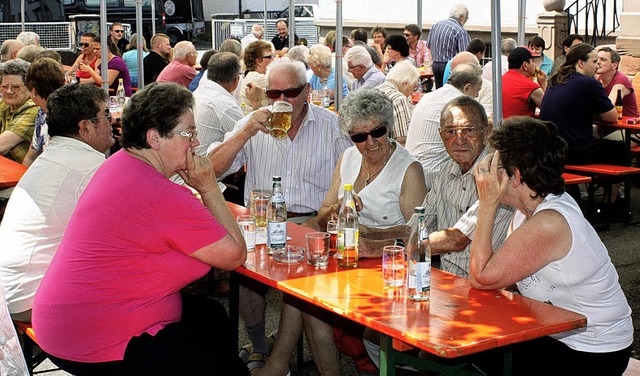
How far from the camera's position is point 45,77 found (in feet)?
20.1

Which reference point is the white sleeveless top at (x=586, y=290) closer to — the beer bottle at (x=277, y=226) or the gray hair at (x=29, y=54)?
the beer bottle at (x=277, y=226)

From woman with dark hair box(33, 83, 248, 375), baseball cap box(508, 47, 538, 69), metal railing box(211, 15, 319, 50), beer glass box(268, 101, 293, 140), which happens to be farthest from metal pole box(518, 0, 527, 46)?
metal railing box(211, 15, 319, 50)

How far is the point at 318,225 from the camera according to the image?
4637 millimetres

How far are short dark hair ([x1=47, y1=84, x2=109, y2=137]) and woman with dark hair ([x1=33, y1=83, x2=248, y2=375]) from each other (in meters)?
0.94

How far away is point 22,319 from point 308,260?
1.26 metres

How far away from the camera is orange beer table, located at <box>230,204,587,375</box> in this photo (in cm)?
286

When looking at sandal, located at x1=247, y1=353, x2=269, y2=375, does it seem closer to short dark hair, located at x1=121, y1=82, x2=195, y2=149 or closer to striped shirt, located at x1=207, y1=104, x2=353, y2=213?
striped shirt, located at x1=207, y1=104, x2=353, y2=213

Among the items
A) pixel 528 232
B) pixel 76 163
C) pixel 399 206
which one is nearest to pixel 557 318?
pixel 528 232

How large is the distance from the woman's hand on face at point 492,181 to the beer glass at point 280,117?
1.64 m

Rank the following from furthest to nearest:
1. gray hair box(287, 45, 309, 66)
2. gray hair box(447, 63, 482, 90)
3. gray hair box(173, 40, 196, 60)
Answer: gray hair box(173, 40, 196, 60), gray hair box(287, 45, 309, 66), gray hair box(447, 63, 482, 90)

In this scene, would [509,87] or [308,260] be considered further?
[509,87]

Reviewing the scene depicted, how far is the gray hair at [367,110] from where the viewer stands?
4395 millimetres

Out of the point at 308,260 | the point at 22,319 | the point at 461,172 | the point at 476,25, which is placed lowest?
the point at 22,319

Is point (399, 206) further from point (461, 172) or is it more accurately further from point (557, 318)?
point (557, 318)
